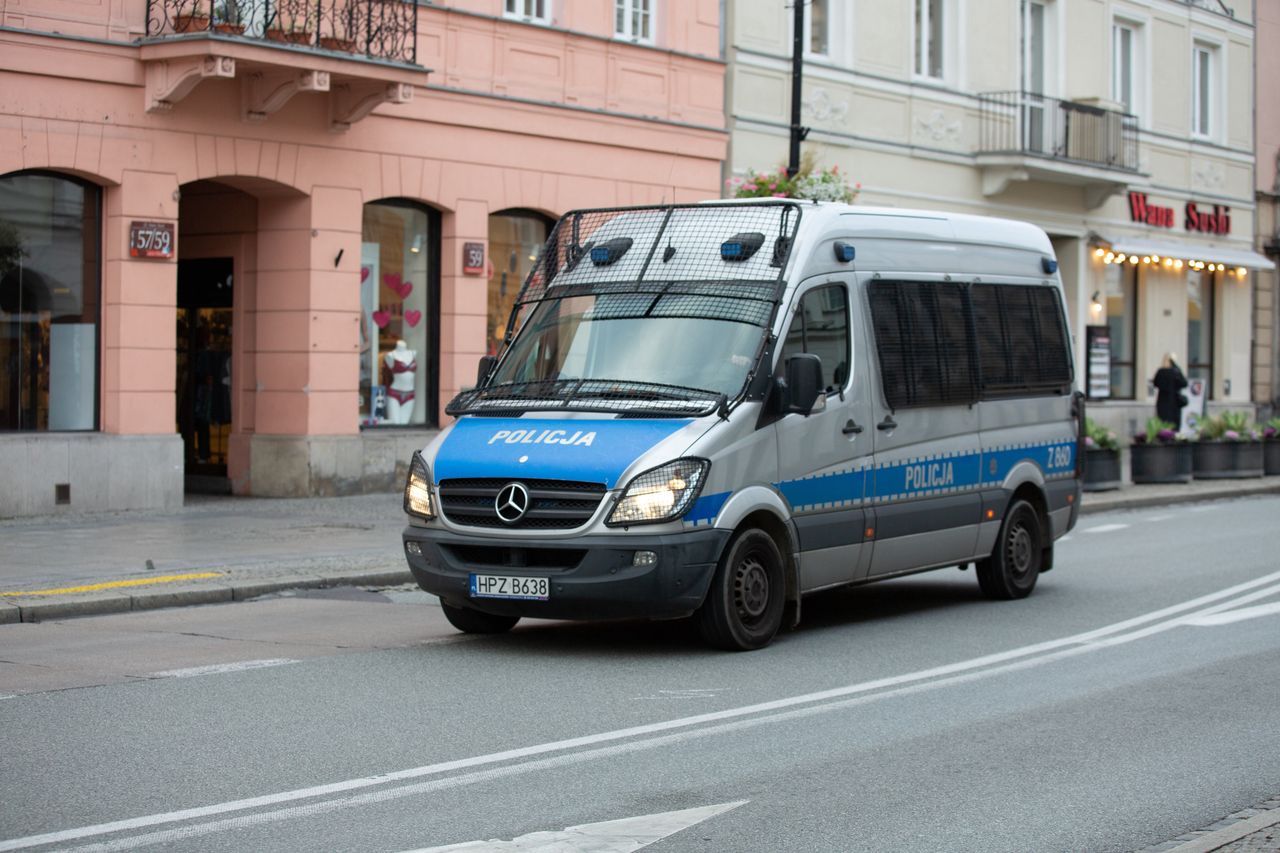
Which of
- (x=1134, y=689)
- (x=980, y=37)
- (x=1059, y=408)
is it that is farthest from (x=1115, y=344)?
(x=1134, y=689)

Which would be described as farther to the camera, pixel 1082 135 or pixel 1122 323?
pixel 1122 323

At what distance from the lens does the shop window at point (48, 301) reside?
18.4 meters

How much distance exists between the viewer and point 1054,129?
3288cm

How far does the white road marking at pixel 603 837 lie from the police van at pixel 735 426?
339 centimetres

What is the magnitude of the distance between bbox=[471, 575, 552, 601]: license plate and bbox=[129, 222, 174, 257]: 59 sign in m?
10.3

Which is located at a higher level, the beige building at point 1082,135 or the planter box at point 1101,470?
the beige building at point 1082,135

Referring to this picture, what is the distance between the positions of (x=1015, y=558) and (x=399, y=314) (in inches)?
439

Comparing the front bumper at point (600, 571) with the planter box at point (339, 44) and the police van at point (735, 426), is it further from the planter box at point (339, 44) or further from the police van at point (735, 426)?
the planter box at point (339, 44)

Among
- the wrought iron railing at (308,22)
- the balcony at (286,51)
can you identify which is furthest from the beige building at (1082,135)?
the balcony at (286,51)

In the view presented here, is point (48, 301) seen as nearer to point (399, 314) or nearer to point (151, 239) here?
point (151, 239)

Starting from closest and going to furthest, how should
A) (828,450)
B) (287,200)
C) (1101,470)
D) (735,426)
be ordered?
(735,426) → (828,450) → (287,200) → (1101,470)

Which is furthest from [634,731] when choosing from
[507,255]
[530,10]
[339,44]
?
[530,10]

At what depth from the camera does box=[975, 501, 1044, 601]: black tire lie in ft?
43.3

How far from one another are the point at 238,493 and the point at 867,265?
463 inches
